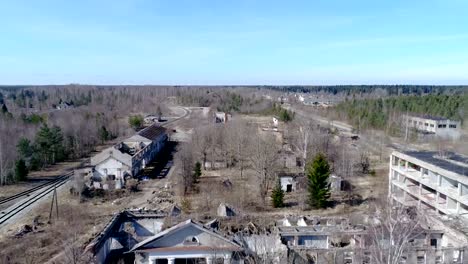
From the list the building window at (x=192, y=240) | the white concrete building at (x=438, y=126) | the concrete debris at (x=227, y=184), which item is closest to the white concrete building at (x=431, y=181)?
the concrete debris at (x=227, y=184)

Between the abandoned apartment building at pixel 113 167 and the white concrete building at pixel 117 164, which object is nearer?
the abandoned apartment building at pixel 113 167

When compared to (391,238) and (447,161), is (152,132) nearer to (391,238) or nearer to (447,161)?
(447,161)

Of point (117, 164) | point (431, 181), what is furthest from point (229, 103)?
point (431, 181)

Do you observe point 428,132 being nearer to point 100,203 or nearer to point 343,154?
point 343,154

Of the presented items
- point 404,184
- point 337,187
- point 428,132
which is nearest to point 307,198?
point 337,187

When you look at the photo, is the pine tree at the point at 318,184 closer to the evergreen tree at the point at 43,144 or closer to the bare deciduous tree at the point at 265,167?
the bare deciduous tree at the point at 265,167

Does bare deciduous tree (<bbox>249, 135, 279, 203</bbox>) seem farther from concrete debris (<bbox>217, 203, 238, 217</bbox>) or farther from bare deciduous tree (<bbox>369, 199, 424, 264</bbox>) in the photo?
bare deciduous tree (<bbox>369, 199, 424, 264</bbox>)
